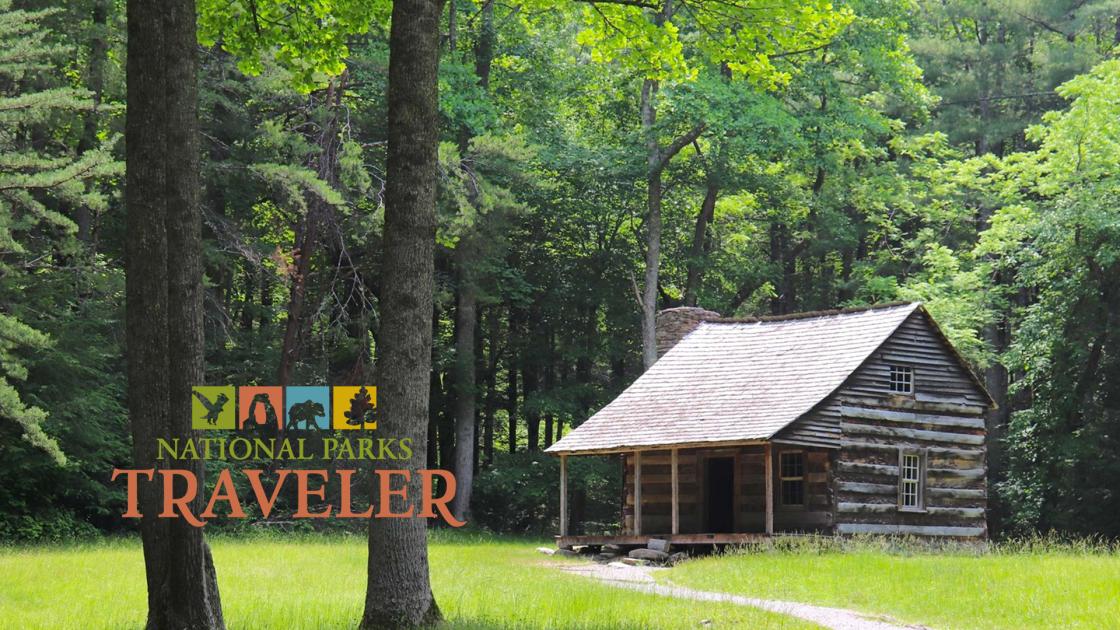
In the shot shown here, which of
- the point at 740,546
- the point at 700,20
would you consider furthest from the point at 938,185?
the point at 700,20

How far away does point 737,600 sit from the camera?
1759 cm

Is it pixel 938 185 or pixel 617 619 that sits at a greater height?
pixel 938 185

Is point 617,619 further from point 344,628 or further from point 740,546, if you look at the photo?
point 740,546

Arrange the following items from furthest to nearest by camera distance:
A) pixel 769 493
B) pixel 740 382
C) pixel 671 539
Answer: pixel 740 382 < pixel 671 539 < pixel 769 493

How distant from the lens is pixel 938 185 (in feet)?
138

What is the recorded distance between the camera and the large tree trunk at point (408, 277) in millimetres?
12055

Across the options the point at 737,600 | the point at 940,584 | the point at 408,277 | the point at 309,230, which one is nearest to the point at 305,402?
the point at 309,230

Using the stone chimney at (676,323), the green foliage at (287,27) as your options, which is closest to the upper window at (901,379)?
the stone chimney at (676,323)

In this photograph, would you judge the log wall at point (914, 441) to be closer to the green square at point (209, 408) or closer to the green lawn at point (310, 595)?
the green lawn at point (310, 595)

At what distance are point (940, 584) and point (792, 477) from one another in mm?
10891

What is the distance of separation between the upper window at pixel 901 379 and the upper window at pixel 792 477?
2.56m

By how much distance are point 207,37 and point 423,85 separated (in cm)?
399

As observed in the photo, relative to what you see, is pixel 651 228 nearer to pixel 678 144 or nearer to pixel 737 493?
pixel 678 144

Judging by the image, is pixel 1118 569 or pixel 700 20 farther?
pixel 1118 569
